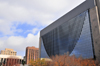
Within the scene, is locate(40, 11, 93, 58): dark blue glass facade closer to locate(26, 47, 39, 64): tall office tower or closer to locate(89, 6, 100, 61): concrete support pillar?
locate(89, 6, 100, 61): concrete support pillar

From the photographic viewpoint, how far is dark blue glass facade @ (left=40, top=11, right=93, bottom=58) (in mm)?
39853

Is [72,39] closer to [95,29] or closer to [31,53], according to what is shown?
[95,29]

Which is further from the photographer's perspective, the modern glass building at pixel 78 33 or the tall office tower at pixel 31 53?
the tall office tower at pixel 31 53

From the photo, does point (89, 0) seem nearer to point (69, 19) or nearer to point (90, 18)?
point (90, 18)

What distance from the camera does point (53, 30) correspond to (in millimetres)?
58625

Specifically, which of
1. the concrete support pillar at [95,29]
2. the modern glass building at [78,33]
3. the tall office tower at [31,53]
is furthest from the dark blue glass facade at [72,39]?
the tall office tower at [31,53]

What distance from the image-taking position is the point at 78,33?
43188 mm

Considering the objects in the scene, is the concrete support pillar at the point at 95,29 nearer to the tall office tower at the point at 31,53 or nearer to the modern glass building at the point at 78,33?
the modern glass building at the point at 78,33

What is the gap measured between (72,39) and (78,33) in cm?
371

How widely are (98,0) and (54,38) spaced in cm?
2569

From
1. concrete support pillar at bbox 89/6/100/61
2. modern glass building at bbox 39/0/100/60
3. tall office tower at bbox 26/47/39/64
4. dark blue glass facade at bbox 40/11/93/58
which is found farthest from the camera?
tall office tower at bbox 26/47/39/64

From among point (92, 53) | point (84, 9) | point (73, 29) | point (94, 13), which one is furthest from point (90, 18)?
point (92, 53)

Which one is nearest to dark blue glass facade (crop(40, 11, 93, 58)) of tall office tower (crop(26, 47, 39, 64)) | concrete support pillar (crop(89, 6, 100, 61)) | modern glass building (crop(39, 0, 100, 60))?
modern glass building (crop(39, 0, 100, 60))

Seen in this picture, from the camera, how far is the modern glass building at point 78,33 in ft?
124
